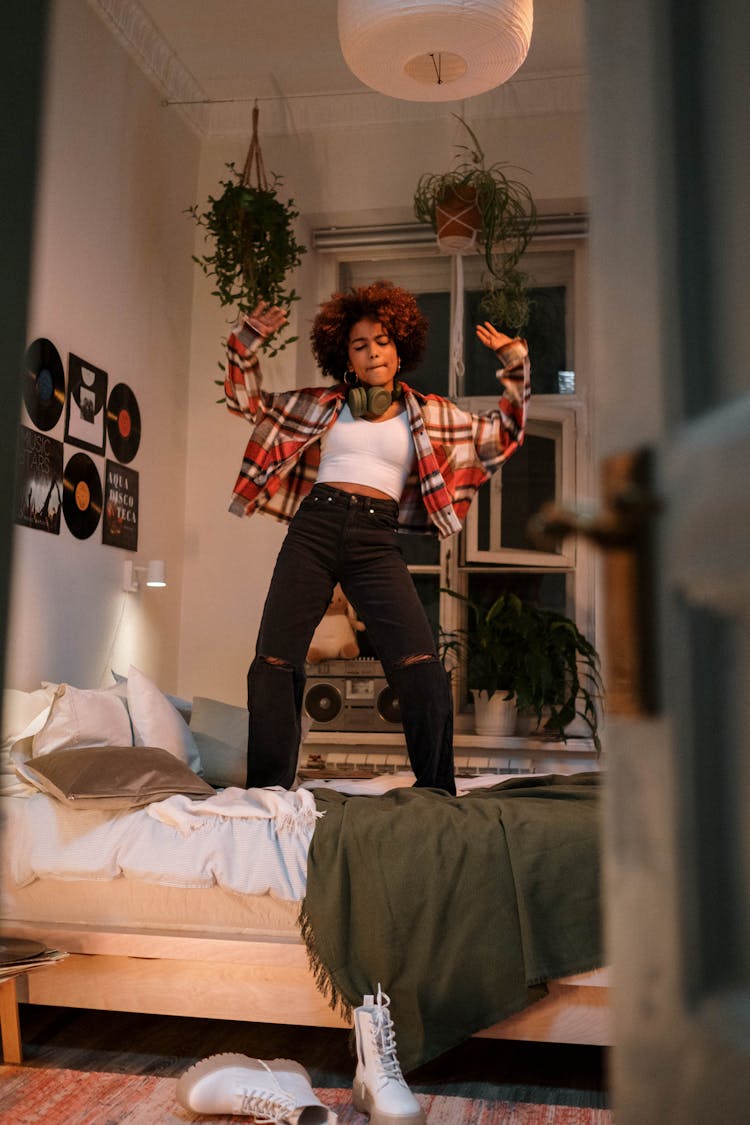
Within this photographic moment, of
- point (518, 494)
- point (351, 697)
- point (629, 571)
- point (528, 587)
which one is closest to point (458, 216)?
point (518, 494)

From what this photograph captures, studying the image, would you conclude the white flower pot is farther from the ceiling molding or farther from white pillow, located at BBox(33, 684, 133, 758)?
the ceiling molding

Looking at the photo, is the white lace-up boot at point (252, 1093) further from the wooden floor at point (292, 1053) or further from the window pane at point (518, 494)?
the window pane at point (518, 494)

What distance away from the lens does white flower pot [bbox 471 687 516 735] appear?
410 cm

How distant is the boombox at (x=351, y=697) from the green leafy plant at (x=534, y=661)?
330 millimetres

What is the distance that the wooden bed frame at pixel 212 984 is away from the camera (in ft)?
6.47

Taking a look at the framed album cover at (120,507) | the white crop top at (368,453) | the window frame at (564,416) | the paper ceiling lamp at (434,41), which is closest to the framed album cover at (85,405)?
the framed album cover at (120,507)

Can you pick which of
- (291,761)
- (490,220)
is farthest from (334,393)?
(490,220)

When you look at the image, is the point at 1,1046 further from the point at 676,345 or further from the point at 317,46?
the point at 317,46

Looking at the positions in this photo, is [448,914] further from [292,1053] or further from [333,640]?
[333,640]

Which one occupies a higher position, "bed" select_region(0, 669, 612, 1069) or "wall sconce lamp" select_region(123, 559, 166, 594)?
"wall sconce lamp" select_region(123, 559, 166, 594)

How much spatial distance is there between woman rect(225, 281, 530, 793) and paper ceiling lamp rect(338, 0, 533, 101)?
0.65 meters

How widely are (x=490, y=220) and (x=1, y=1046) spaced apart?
354cm

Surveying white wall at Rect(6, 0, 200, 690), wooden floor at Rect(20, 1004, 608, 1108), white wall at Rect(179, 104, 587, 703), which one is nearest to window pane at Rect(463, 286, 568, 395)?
white wall at Rect(179, 104, 587, 703)

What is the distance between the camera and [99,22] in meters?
→ 3.94
